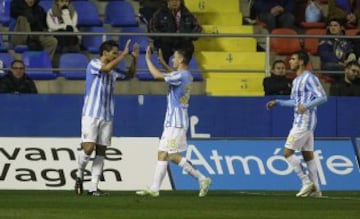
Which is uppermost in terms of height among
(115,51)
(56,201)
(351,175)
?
(115,51)

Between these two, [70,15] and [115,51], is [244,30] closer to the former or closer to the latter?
[70,15]

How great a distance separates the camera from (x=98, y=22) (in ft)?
84.4

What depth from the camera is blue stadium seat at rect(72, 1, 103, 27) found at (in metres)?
25.7

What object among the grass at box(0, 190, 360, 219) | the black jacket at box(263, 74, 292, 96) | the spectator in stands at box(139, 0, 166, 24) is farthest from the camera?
the spectator in stands at box(139, 0, 166, 24)

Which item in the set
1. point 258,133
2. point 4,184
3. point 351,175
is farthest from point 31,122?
point 351,175

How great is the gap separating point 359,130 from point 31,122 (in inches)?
242

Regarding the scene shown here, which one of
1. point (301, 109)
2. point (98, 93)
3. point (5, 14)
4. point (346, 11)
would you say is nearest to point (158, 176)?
point (98, 93)

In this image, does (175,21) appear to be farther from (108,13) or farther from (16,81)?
(16,81)

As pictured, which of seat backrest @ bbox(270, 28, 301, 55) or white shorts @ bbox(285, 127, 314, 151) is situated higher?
seat backrest @ bbox(270, 28, 301, 55)

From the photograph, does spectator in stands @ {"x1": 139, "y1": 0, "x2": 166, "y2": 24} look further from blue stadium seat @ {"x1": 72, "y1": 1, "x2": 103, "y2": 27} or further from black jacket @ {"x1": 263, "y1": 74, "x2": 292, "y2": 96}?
black jacket @ {"x1": 263, "y1": 74, "x2": 292, "y2": 96}

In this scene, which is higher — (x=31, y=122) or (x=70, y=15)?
(x=70, y=15)

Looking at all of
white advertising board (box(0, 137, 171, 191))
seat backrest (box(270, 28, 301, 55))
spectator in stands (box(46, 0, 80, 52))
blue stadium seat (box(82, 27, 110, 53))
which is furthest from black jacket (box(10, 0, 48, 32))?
seat backrest (box(270, 28, 301, 55))

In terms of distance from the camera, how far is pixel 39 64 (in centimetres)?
2347

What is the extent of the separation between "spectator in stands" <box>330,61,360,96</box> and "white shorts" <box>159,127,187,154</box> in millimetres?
5826
